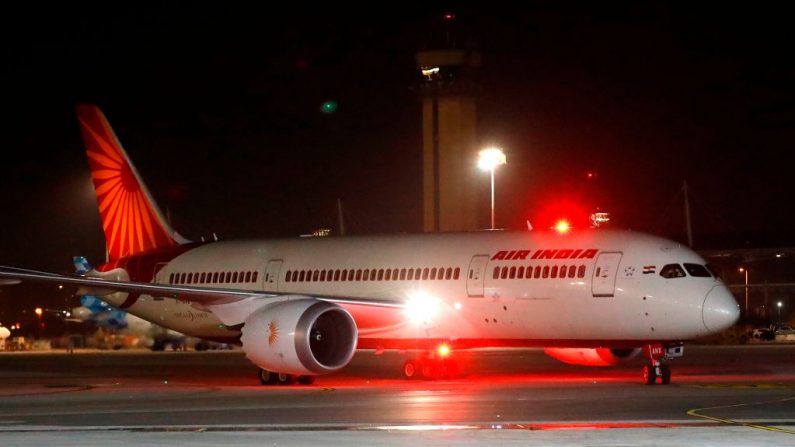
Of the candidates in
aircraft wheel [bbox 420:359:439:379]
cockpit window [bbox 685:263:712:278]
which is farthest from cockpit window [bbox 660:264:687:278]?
aircraft wheel [bbox 420:359:439:379]

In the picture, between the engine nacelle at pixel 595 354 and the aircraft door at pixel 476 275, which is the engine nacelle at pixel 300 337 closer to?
the aircraft door at pixel 476 275

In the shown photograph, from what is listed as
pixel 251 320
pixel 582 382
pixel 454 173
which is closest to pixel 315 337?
pixel 251 320

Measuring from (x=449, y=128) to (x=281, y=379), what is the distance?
47214mm

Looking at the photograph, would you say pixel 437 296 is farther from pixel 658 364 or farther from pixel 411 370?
pixel 658 364

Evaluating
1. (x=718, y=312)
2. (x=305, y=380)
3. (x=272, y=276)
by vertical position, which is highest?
(x=272, y=276)

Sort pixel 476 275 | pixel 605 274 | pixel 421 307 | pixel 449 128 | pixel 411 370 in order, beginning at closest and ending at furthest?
pixel 605 274 < pixel 476 275 < pixel 421 307 < pixel 411 370 < pixel 449 128

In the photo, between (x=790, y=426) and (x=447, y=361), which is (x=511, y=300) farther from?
(x=790, y=426)

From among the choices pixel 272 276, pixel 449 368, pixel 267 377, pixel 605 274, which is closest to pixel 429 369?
pixel 449 368

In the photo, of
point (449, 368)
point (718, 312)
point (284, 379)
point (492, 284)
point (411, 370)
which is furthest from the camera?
point (411, 370)

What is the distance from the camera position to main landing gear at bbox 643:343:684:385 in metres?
26.7

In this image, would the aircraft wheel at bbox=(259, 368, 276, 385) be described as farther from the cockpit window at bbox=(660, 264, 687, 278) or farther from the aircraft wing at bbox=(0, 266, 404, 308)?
the cockpit window at bbox=(660, 264, 687, 278)

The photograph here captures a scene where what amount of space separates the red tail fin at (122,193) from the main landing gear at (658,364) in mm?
15664

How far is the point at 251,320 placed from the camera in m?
28.8

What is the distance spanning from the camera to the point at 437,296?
30.4 meters
